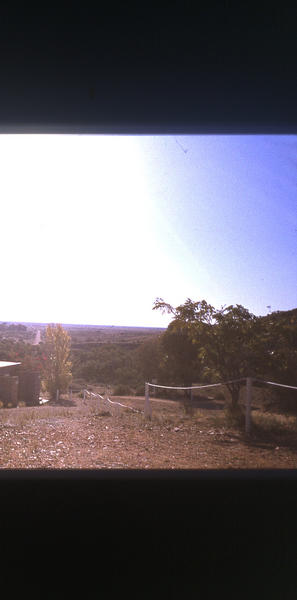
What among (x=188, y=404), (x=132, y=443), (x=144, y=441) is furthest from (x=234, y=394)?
(x=132, y=443)

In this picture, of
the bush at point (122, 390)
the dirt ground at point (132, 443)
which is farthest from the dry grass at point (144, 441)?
the bush at point (122, 390)

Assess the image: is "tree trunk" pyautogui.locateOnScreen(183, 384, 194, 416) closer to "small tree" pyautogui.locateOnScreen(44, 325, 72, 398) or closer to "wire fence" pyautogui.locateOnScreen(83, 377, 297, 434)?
"wire fence" pyautogui.locateOnScreen(83, 377, 297, 434)

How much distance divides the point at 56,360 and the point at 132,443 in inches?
252

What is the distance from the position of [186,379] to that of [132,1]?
8833 millimetres

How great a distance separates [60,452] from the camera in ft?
19.8

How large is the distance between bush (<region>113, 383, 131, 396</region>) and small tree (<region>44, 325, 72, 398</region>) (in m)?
2.51

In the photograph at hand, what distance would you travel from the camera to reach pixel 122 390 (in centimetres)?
1451

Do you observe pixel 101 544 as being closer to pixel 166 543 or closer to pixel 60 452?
pixel 166 543

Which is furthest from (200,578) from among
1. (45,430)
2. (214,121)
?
(45,430)

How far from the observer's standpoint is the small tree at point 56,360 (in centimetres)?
1239

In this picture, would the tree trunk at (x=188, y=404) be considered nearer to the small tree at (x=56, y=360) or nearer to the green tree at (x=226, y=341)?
the green tree at (x=226, y=341)

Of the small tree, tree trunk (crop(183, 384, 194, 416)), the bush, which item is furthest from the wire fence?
the small tree

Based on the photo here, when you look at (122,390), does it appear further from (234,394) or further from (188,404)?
(234,394)

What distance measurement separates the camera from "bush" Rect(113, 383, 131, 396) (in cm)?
1439
